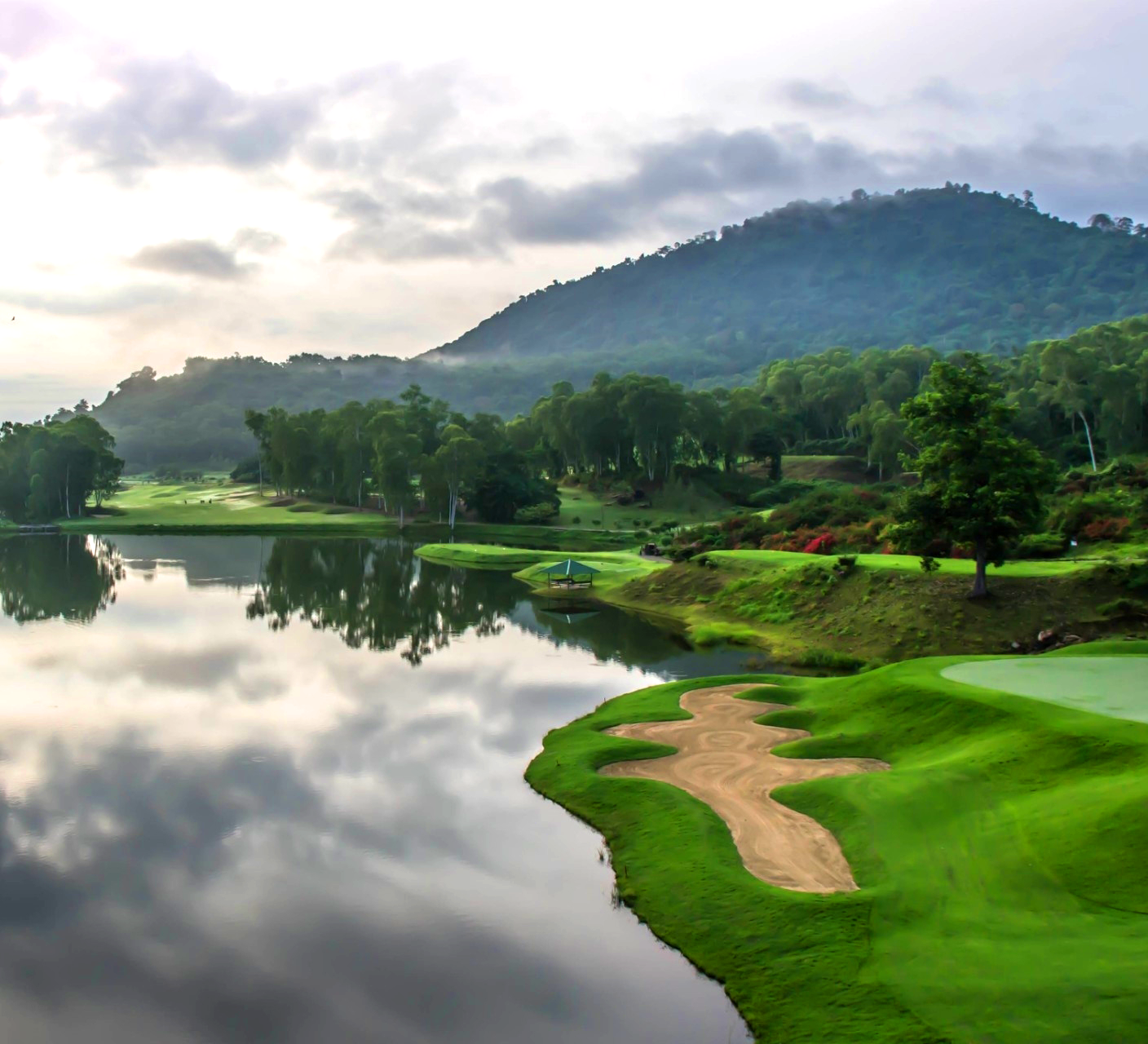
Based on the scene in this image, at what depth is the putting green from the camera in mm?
21969

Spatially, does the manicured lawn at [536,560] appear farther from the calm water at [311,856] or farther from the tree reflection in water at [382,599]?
the calm water at [311,856]

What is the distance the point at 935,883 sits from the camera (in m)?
15.0

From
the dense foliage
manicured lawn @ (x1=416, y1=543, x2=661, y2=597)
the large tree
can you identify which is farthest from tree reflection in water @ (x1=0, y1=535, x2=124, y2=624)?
the large tree

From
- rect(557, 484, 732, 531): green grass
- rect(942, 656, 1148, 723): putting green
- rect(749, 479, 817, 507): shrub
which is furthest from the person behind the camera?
rect(749, 479, 817, 507): shrub

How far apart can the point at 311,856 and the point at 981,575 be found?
98.8 feet

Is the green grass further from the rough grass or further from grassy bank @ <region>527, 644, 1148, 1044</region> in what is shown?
grassy bank @ <region>527, 644, 1148, 1044</region>

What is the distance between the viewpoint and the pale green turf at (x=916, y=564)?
4006 cm

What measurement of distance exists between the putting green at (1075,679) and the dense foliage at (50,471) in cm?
11507

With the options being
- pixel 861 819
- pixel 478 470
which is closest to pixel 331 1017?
pixel 861 819

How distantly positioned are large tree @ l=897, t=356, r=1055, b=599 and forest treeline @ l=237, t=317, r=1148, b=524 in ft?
161

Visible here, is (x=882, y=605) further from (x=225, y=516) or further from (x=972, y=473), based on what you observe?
(x=225, y=516)

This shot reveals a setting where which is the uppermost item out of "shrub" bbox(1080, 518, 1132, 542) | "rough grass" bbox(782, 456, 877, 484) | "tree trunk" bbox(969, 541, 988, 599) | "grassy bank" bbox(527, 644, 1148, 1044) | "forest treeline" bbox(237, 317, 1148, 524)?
"forest treeline" bbox(237, 317, 1148, 524)

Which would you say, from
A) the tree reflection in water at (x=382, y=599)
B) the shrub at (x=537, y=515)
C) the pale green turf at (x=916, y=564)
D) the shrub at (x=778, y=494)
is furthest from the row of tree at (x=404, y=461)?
the pale green turf at (x=916, y=564)

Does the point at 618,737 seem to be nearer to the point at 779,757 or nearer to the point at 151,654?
the point at 779,757
